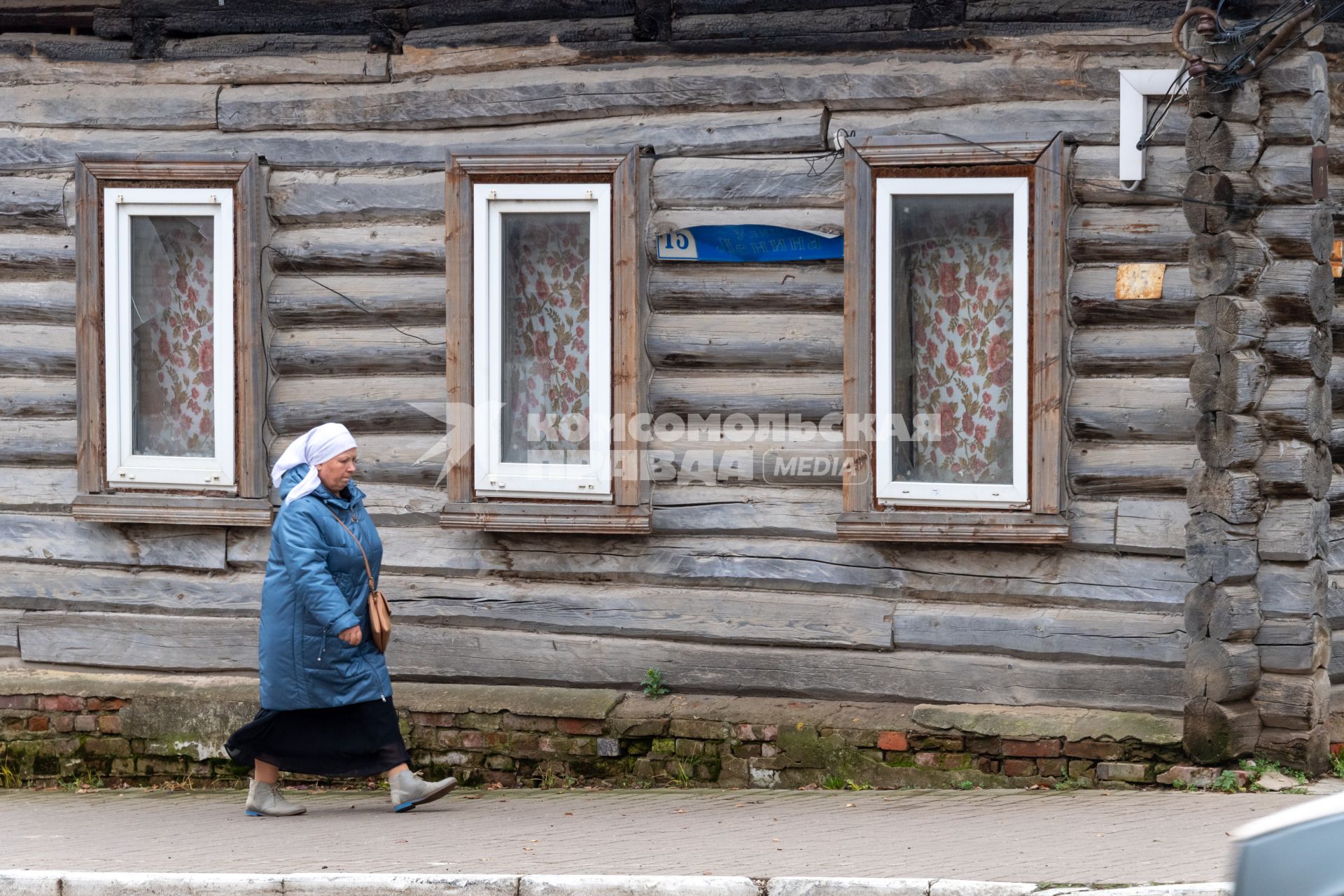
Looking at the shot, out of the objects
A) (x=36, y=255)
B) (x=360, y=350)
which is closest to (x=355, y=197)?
(x=360, y=350)

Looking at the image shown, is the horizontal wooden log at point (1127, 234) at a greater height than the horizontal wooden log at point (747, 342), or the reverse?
the horizontal wooden log at point (1127, 234)

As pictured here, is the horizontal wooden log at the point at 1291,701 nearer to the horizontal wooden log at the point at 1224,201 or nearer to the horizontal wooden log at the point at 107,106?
the horizontal wooden log at the point at 1224,201

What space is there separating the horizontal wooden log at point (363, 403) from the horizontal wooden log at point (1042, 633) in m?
2.58

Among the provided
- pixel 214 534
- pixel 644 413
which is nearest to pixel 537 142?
pixel 644 413

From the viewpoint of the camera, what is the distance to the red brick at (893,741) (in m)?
7.18

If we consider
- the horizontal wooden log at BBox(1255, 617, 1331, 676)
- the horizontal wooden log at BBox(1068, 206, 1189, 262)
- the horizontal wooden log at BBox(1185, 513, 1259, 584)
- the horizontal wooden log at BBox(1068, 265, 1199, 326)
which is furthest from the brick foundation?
the horizontal wooden log at BBox(1068, 206, 1189, 262)

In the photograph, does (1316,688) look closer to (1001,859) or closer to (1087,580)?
(1087,580)

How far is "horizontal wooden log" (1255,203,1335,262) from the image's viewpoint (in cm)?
653

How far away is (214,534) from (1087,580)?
4472 mm

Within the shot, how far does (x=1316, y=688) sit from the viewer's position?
261 inches

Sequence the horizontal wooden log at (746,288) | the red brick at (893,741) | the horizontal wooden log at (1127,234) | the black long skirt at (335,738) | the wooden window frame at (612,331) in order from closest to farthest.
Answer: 1. the black long skirt at (335,738)
2. the horizontal wooden log at (1127,234)
3. the red brick at (893,741)
4. the horizontal wooden log at (746,288)
5. the wooden window frame at (612,331)

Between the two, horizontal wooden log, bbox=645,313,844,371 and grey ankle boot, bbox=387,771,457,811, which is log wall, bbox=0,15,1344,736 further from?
grey ankle boot, bbox=387,771,457,811

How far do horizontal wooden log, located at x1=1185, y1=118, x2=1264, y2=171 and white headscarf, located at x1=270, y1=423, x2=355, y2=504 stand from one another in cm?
395

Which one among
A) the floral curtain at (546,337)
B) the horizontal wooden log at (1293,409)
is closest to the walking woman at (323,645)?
the floral curtain at (546,337)
